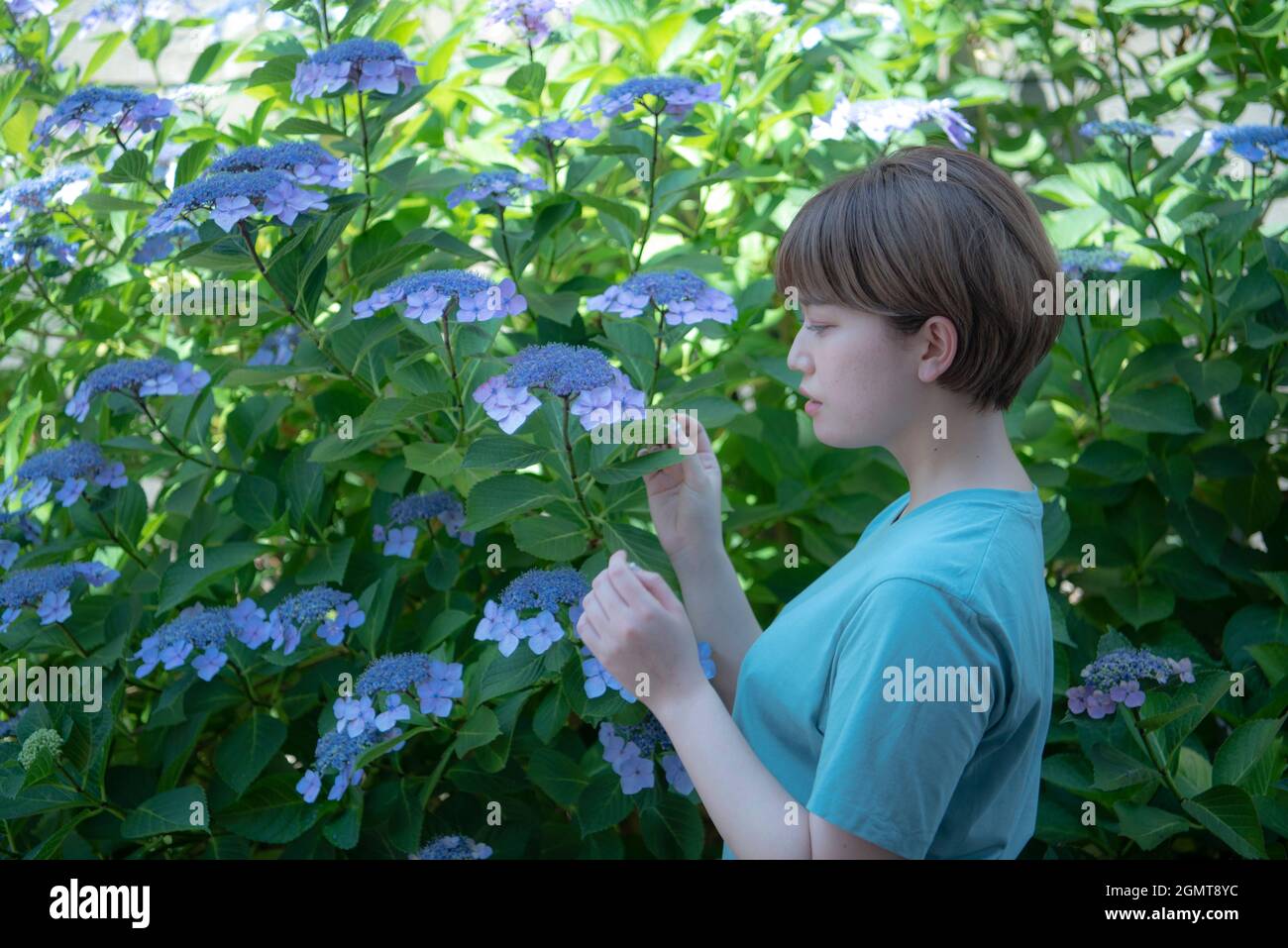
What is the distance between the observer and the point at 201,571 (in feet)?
5.13

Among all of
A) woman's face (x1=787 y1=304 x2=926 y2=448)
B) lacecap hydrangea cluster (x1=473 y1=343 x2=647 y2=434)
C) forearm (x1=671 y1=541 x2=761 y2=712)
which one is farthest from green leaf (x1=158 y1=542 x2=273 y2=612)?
woman's face (x1=787 y1=304 x2=926 y2=448)

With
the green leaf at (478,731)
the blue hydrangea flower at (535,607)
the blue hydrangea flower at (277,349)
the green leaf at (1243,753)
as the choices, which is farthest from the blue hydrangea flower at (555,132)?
the green leaf at (1243,753)

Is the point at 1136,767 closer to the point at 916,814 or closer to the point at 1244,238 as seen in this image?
the point at 916,814

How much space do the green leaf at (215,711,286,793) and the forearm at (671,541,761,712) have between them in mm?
563

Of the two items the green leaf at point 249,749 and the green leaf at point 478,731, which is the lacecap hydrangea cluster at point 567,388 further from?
the green leaf at point 249,749

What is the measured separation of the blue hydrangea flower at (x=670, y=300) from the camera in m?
1.35

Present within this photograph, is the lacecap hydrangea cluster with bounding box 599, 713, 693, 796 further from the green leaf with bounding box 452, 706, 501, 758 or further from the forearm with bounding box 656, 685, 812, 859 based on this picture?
the forearm with bounding box 656, 685, 812, 859

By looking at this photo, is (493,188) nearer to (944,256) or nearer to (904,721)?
(944,256)

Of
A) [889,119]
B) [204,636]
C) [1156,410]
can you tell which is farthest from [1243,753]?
[204,636]

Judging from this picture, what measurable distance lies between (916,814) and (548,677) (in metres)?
0.58

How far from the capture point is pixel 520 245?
5.73ft

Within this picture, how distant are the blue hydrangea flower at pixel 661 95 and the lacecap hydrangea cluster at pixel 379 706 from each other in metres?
0.75

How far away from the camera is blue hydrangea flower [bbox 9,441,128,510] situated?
5.13ft
